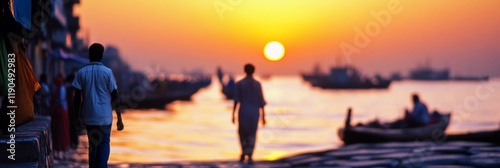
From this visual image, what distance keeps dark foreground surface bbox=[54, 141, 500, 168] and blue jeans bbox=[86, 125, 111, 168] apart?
170 inches

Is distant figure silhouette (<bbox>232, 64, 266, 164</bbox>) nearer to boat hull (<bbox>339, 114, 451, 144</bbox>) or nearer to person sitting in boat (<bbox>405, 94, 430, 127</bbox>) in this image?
person sitting in boat (<bbox>405, 94, 430, 127</bbox>)

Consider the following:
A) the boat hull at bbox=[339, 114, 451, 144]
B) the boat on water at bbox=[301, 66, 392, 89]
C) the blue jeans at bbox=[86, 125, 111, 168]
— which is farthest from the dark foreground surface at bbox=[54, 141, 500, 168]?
the boat on water at bbox=[301, 66, 392, 89]

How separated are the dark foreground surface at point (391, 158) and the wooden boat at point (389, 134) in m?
7.99

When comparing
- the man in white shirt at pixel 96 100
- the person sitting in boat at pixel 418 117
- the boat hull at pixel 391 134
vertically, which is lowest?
the boat hull at pixel 391 134

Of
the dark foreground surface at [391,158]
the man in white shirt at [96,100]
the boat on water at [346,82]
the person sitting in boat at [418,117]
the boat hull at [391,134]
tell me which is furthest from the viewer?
the boat on water at [346,82]

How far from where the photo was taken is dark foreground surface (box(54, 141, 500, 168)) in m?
11.6

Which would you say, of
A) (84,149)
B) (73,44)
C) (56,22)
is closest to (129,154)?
(84,149)

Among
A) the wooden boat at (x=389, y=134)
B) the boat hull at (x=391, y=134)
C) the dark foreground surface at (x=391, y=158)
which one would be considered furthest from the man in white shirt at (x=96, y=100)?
the wooden boat at (x=389, y=134)

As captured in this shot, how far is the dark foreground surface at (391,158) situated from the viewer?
1163 centimetres

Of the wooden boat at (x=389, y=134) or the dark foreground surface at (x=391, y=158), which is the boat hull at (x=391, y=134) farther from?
the dark foreground surface at (x=391, y=158)

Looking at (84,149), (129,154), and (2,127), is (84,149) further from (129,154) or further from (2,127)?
(2,127)

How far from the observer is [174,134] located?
30.2m

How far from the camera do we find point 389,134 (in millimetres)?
23625

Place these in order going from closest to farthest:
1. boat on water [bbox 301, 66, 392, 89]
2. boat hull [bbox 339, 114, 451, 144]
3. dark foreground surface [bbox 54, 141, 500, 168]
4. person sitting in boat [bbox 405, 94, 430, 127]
Result: dark foreground surface [bbox 54, 141, 500, 168] < person sitting in boat [bbox 405, 94, 430, 127] < boat hull [bbox 339, 114, 451, 144] < boat on water [bbox 301, 66, 392, 89]
